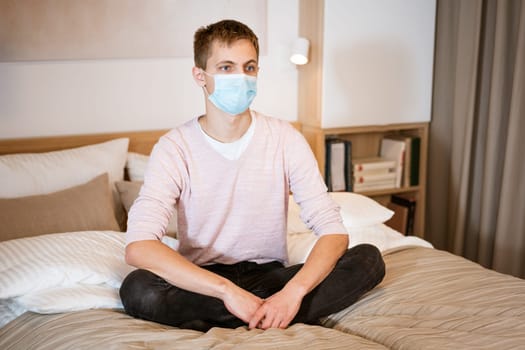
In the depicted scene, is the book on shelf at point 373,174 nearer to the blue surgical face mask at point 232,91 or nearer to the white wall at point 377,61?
the white wall at point 377,61

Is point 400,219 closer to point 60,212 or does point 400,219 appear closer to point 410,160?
point 410,160

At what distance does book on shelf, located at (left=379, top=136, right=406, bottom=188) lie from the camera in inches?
124

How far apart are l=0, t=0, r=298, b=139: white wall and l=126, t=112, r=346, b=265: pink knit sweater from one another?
0.96 m

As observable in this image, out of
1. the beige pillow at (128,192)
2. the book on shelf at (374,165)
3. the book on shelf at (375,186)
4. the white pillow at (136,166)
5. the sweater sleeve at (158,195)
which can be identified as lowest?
the book on shelf at (375,186)

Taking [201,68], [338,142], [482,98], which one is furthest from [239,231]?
[482,98]

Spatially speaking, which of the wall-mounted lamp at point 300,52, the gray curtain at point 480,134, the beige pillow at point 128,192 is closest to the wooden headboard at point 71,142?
the beige pillow at point 128,192

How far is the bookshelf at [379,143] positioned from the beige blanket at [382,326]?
4.07ft

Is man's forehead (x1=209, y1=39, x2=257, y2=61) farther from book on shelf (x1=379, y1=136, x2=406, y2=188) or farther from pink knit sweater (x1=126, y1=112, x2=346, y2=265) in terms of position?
book on shelf (x1=379, y1=136, x2=406, y2=188)

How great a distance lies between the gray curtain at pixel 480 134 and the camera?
2672 millimetres

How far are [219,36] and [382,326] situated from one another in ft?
2.99

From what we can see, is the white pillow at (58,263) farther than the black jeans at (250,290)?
Yes

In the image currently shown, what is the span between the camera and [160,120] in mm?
2779

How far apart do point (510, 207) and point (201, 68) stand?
1.62 metres

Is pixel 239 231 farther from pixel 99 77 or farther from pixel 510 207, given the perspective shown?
pixel 510 207
